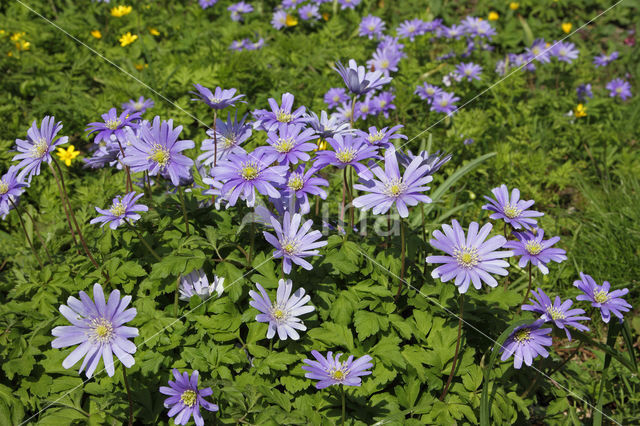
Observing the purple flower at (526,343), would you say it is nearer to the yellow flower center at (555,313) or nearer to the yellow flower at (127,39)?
the yellow flower center at (555,313)

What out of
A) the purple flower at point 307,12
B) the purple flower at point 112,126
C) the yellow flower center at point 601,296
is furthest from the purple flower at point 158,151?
the purple flower at point 307,12

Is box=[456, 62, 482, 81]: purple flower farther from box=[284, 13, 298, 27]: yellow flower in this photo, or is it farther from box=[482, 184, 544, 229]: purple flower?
box=[482, 184, 544, 229]: purple flower

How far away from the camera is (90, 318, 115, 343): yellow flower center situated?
1.80m

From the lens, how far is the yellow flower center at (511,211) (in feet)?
7.52

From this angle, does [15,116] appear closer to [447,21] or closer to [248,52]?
[248,52]

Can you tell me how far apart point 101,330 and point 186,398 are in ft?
1.44

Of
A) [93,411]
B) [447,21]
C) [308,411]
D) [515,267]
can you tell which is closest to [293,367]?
[308,411]

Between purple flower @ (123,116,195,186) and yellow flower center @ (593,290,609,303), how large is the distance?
2.00 m

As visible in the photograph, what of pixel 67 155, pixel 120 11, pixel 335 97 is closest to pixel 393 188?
pixel 335 97

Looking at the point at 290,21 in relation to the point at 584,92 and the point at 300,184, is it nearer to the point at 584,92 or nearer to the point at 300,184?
the point at 584,92

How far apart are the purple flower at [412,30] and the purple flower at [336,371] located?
4206 mm

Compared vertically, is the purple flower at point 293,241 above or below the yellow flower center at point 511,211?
below

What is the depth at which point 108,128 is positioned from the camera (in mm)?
2426

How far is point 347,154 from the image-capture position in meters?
2.17
